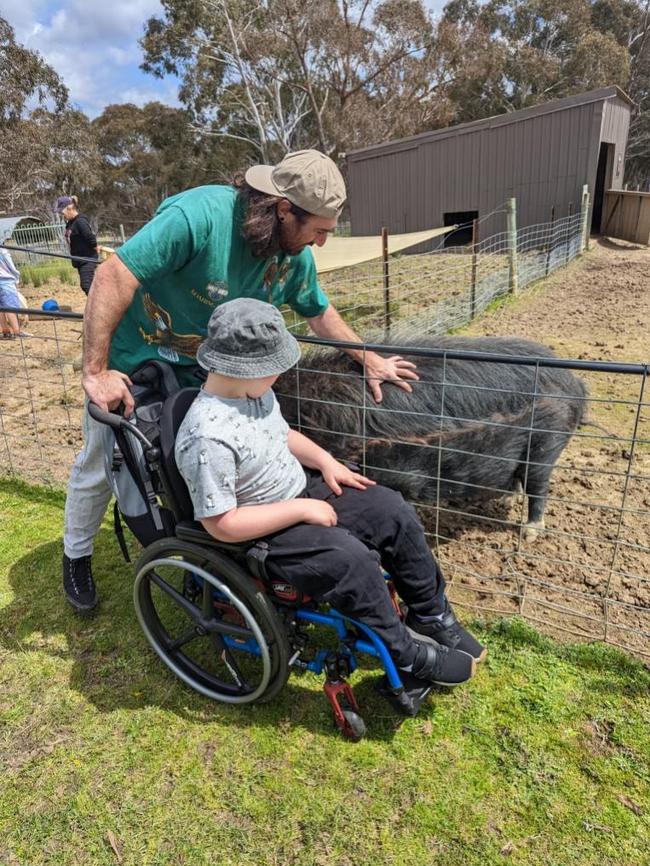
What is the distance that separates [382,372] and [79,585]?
1.61 m

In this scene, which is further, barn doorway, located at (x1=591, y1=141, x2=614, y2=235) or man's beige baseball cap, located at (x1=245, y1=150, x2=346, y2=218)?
barn doorway, located at (x1=591, y1=141, x2=614, y2=235)

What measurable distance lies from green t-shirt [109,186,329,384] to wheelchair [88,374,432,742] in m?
0.28

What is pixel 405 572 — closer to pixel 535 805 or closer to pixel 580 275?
pixel 535 805

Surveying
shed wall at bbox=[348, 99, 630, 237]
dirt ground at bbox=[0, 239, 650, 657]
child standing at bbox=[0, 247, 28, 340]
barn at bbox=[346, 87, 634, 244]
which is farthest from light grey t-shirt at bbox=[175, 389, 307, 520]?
shed wall at bbox=[348, 99, 630, 237]

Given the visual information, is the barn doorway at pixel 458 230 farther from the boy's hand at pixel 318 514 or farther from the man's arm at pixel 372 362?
the boy's hand at pixel 318 514

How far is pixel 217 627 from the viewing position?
203 cm

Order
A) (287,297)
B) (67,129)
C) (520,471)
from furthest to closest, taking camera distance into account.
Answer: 1. (67,129)
2. (520,471)
3. (287,297)

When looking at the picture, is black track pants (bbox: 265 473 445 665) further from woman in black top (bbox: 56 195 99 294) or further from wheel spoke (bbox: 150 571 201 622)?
woman in black top (bbox: 56 195 99 294)

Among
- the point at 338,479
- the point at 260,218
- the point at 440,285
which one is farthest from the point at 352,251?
the point at 338,479

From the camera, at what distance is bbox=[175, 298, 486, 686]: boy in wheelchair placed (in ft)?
5.61

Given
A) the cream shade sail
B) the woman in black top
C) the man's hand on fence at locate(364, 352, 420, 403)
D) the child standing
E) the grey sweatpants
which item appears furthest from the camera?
the woman in black top

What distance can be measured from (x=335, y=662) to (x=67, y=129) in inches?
1144

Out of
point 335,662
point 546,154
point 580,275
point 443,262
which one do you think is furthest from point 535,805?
point 546,154

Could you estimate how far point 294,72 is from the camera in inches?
1016
